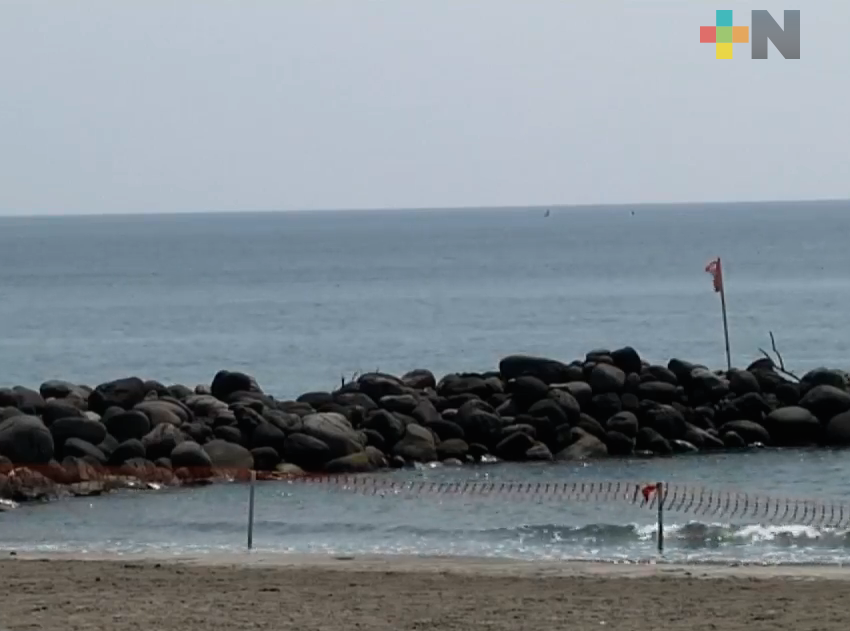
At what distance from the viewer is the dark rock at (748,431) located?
97.6 ft

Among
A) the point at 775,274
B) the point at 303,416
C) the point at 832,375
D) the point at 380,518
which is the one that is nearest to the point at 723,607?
the point at 380,518

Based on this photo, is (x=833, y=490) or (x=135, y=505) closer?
(x=135, y=505)

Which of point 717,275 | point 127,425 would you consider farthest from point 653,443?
point 127,425

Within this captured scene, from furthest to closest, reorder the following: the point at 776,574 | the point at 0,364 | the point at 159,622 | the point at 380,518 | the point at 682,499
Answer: the point at 0,364 < the point at 682,499 < the point at 380,518 < the point at 776,574 < the point at 159,622

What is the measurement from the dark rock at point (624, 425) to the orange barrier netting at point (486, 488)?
341 cm

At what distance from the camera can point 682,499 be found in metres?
23.4

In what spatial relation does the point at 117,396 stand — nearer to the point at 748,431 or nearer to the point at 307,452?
the point at 307,452

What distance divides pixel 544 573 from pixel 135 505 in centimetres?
995

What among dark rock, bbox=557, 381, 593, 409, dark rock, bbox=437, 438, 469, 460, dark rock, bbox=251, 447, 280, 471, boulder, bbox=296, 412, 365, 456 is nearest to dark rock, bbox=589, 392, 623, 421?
dark rock, bbox=557, 381, 593, 409

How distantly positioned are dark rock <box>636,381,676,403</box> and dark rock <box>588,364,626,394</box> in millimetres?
374

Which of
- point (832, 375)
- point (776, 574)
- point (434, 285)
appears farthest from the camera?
point (434, 285)

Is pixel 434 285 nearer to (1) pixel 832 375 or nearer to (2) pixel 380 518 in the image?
(1) pixel 832 375

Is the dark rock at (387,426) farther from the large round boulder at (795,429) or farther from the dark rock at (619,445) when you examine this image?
the large round boulder at (795,429)

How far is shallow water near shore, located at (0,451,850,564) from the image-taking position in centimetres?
1872
